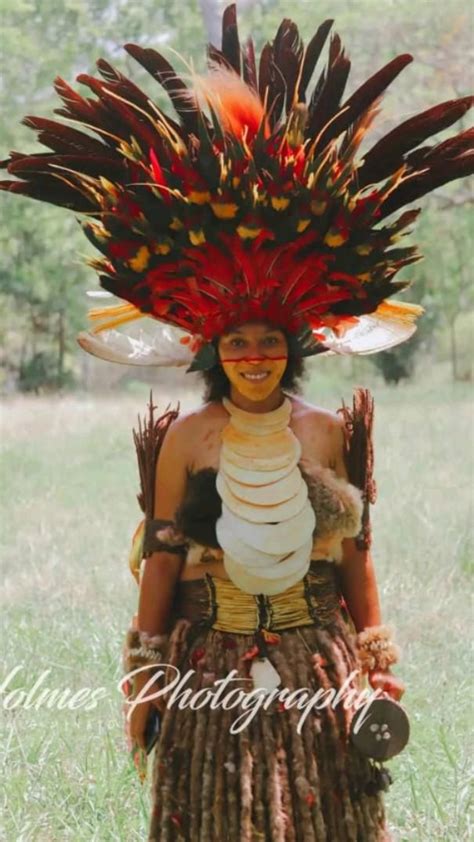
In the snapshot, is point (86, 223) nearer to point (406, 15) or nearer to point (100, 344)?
point (100, 344)

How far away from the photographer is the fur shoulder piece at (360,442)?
1.84 metres

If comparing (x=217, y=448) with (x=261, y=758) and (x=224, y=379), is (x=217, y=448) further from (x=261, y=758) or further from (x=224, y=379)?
(x=261, y=758)

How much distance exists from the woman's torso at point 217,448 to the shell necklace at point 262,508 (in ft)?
0.06

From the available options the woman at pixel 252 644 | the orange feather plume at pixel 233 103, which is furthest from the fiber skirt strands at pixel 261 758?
the orange feather plume at pixel 233 103

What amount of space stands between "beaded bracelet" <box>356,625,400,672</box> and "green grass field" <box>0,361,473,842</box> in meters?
0.80

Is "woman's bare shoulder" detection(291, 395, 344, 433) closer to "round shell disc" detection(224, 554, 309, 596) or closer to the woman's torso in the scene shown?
the woman's torso

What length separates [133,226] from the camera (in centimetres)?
171

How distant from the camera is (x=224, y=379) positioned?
1849mm

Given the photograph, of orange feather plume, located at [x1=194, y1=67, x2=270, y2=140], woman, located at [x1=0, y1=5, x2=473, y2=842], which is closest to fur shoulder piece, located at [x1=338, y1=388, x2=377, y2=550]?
woman, located at [x1=0, y1=5, x2=473, y2=842]

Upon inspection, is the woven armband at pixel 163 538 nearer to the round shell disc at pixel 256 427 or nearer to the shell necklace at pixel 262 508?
the shell necklace at pixel 262 508

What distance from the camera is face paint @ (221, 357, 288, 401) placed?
1735mm

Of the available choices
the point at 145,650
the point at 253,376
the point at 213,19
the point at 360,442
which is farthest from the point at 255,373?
the point at 213,19

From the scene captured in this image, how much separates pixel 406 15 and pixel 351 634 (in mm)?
7368

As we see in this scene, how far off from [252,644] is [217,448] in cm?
30
